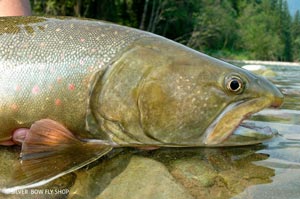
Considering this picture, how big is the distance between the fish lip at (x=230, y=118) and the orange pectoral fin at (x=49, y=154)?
24.4 inches

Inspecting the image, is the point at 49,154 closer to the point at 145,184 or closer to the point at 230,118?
the point at 145,184

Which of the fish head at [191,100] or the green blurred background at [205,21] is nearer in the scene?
the fish head at [191,100]

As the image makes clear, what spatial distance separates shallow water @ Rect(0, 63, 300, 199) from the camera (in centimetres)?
205

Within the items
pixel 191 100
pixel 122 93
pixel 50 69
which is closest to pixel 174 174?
pixel 191 100

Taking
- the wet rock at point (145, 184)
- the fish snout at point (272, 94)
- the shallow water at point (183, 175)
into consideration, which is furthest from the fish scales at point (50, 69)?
the fish snout at point (272, 94)

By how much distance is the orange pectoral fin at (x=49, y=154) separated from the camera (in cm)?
214

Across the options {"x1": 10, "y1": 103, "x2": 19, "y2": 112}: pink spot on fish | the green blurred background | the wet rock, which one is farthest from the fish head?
the green blurred background

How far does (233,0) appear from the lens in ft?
269

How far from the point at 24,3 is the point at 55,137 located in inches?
89.6

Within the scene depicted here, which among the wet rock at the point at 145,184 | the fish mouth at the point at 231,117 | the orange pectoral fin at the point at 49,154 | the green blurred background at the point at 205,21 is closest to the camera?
the wet rock at the point at 145,184

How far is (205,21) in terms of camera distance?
167 feet

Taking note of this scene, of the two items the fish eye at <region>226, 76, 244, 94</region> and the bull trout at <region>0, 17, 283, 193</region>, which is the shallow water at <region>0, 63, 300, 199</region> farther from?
the fish eye at <region>226, 76, 244, 94</region>

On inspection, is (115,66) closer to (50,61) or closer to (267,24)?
(50,61)

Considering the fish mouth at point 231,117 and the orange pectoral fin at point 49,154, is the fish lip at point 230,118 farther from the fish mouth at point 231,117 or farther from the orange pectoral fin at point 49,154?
the orange pectoral fin at point 49,154
